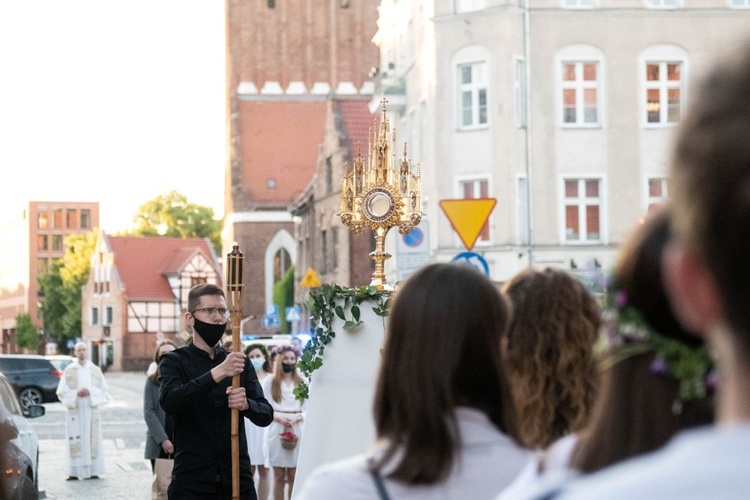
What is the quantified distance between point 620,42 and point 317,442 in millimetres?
29894

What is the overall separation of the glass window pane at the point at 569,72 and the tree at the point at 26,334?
109 meters

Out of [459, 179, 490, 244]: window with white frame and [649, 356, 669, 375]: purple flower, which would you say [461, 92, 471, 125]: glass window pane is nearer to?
[459, 179, 490, 244]: window with white frame

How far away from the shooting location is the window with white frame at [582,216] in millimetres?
36438

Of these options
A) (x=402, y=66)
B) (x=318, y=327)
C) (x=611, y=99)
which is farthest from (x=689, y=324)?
(x=402, y=66)

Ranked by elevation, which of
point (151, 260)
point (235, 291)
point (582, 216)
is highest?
point (151, 260)

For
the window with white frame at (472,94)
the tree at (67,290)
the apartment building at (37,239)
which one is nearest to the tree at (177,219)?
the tree at (67,290)

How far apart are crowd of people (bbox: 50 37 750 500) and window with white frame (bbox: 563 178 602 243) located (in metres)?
33.0

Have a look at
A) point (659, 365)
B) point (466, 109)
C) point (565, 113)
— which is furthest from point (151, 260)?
point (659, 365)

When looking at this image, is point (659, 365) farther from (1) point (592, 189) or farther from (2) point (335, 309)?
(1) point (592, 189)

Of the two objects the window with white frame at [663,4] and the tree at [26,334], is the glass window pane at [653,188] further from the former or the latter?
the tree at [26,334]

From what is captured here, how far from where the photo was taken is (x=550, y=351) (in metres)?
3.71

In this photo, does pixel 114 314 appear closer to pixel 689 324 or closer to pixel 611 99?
pixel 611 99

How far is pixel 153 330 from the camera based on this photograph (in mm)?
105188

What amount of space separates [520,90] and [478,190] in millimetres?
2740
